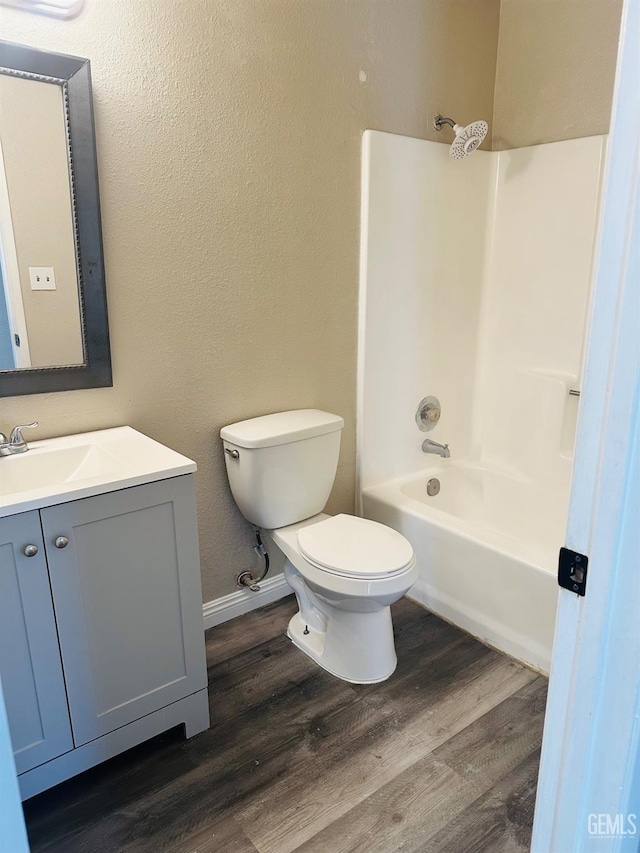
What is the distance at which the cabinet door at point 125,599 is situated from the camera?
54.1 inches

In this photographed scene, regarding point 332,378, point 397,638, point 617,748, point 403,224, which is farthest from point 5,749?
point 403,224

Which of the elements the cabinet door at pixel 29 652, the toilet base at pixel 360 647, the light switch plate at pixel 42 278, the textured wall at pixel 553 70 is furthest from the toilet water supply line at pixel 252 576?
the textured wall at pixel 553 70

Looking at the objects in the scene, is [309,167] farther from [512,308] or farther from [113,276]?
[512,308]

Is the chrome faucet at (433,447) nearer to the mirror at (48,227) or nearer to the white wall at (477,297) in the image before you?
the white wall at (477,297)

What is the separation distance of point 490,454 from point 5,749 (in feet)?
8.33

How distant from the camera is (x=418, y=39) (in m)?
2.27

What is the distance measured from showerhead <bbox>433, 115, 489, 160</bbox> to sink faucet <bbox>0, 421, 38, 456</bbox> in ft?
6.07

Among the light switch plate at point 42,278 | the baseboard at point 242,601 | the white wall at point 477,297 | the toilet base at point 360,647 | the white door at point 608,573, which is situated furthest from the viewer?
the white wall at point 477,297

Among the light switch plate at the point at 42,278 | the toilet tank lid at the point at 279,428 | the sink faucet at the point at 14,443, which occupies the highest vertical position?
the light switch plate at the point at 42,278

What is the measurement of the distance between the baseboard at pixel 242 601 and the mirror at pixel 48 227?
3.25 feet

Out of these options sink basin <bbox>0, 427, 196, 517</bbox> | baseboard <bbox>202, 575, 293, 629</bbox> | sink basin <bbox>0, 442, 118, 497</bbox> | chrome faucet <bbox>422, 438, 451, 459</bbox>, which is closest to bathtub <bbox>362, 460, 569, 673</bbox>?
chrome faucet <bbox>422, 438, 451, 459</bbox>

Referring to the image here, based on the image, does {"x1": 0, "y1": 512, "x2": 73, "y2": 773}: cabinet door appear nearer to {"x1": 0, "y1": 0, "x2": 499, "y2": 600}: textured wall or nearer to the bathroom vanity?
the bathroom vanity

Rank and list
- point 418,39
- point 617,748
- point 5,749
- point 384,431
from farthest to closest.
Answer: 1. point 384,431
2. point 418,39
3. point 617,748
4. point 5,749

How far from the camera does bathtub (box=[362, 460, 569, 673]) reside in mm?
1979
